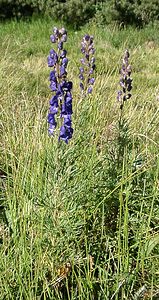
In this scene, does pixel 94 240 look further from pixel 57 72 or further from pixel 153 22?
pixel 153 22

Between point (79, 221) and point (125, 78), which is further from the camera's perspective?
point (125, 78)

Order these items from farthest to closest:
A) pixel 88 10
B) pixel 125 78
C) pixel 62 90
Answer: pixel 88 10 < pixel 125 78 < pixel 62 90

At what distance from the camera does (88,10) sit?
32.2 ft

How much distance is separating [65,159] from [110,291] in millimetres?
567

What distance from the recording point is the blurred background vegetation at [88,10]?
9.29 metres

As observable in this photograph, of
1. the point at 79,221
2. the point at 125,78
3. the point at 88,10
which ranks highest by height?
the point at 125,78

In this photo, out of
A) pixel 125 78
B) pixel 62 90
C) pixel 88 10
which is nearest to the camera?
pixel 62 90

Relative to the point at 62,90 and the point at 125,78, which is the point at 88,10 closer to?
the point at 125,78

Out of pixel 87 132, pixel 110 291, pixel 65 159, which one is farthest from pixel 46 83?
pixel 110 291

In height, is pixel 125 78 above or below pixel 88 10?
above

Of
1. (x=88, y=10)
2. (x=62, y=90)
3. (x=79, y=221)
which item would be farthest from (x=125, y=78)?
(x=88, y=10)

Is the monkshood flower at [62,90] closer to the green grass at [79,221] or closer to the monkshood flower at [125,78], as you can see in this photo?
the green grass at [79,221]

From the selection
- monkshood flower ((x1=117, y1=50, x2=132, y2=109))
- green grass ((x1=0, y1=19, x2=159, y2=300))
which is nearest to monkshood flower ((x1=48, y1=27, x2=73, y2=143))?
green grass ((x1=0, y1=19, x2=159, y2=300))

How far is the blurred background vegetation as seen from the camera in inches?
366
